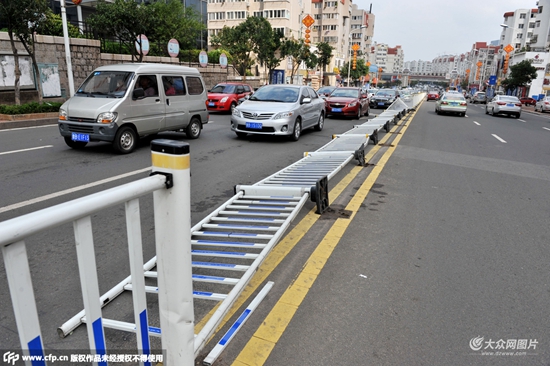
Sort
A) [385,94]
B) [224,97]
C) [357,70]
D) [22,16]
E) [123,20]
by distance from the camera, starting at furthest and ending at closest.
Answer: [357,70]
[385,94]
[123,20]
[224,97]
[22,16]

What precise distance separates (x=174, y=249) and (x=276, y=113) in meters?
9.04

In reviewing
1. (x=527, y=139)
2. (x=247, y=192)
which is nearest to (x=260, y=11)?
(x=527, y=139)

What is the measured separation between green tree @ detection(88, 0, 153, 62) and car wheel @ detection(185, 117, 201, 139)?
11387 millimetres

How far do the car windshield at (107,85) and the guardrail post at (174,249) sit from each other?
7537 mm

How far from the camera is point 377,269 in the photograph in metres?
3.54

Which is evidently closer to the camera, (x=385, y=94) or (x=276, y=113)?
(x=276, y=113)

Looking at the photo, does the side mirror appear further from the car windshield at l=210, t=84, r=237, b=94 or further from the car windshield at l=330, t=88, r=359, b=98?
the car windshield at l=330, t=88, r=359, b=98

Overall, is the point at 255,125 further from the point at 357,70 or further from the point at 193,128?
the point at 357,70

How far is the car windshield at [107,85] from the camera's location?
8.55 m

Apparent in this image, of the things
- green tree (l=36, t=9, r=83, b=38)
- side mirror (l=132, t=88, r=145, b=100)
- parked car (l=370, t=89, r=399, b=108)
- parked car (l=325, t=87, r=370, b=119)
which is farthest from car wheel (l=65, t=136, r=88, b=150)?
parked car (l=370, t=89, r=399, b=108)

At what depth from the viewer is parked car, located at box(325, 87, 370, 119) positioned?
17.8m

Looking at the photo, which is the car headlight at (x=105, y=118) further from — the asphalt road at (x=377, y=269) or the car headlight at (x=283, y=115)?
the car headlight at (x=283, y=115)

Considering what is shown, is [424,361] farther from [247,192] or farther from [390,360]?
[247,192]

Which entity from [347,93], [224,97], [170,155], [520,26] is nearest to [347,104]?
[347,93]
